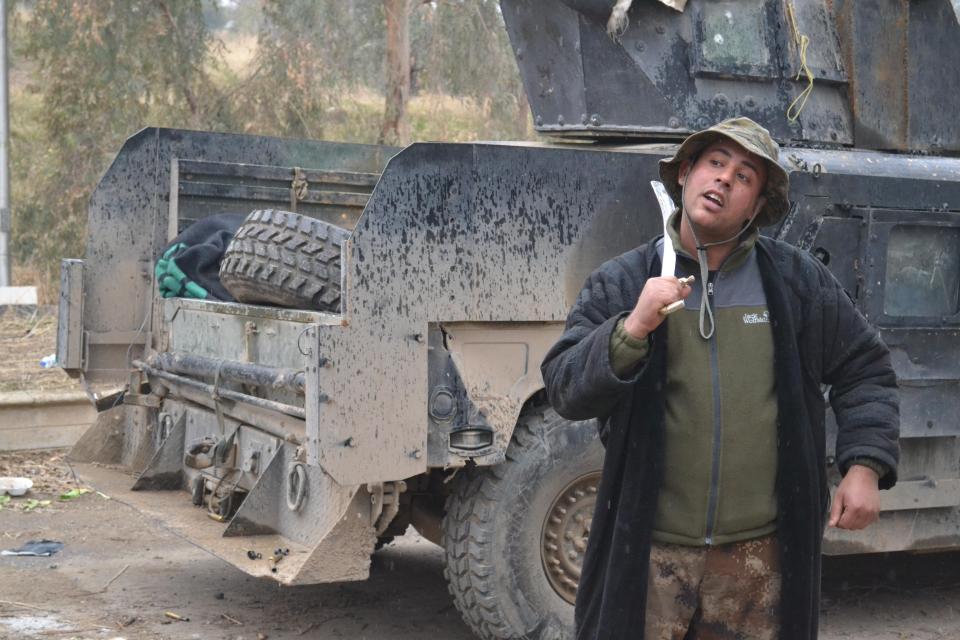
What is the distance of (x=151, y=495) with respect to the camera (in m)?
6.27

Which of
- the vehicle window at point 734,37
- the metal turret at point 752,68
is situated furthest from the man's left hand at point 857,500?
the vehicle window at point 734,37

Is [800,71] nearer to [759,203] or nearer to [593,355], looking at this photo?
[759,203]

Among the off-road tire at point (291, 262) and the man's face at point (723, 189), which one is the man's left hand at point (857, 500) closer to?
the man's face at point (723, 189)

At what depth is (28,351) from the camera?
12.0 m

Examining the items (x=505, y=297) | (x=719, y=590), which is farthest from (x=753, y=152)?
(x=505, y=297)

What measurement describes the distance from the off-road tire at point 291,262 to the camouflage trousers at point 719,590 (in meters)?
2.56

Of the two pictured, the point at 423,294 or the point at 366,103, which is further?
the point at 366,103

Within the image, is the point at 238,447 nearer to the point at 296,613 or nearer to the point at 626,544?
the point at 296,613

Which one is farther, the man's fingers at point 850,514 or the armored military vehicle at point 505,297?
the armored military vehicle at point 505,297

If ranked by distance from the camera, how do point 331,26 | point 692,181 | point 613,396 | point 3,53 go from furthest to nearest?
point 331,26
point 3,53
point 692,181
point 613,396

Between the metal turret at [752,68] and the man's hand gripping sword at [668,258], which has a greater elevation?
the metal turret at [752,68]

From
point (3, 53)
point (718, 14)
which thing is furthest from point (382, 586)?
point (3, 53)

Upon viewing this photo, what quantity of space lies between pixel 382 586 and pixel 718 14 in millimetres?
3072

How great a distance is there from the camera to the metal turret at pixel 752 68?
5773 mm
